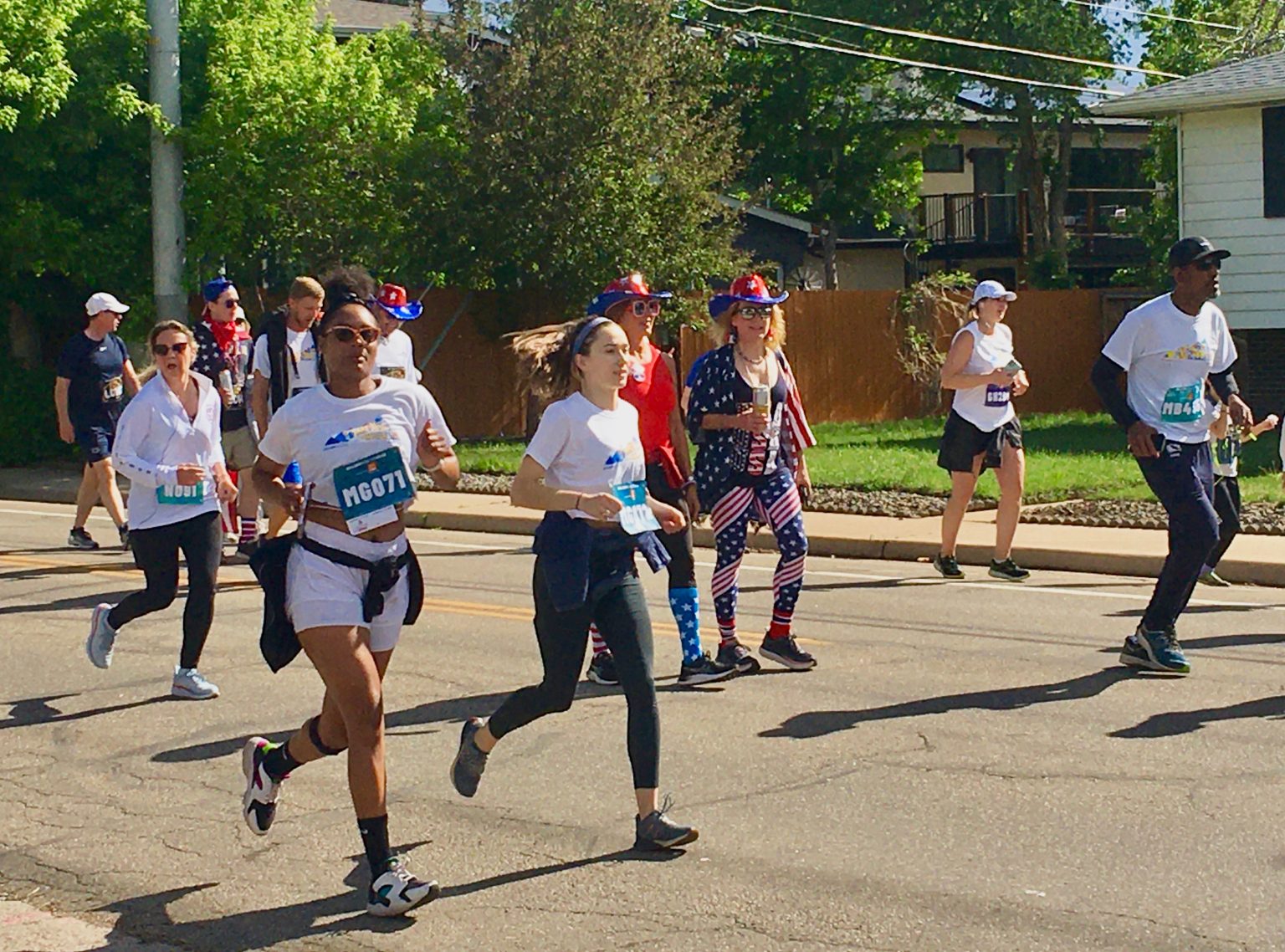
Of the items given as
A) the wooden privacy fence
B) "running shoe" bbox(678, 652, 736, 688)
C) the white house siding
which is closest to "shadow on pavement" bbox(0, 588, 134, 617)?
"running shoe" bbox(678, 652, 736, 688)

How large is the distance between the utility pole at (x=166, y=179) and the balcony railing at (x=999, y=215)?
2675cm

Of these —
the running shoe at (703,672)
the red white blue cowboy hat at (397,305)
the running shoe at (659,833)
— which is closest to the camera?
the running shoe at (659,833)

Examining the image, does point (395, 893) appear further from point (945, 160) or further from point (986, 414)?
point (945, 160)

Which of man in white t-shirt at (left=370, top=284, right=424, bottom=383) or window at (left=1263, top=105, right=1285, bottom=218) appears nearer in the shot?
man in white t-shirt at (left=370, top=284, right=424, bottom=383)

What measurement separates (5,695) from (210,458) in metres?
1.53

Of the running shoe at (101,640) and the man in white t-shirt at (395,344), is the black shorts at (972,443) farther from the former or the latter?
the running shoe at (101,640)

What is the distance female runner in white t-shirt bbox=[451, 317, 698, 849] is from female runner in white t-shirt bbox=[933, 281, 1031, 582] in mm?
5764

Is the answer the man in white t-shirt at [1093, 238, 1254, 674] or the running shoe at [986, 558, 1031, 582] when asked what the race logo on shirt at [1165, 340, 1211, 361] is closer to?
the man in white t-shirt at [1093, 238, 1254, 674]

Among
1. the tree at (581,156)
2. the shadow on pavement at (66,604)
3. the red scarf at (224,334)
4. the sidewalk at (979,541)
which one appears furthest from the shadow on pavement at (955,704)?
the tree at (581,156)

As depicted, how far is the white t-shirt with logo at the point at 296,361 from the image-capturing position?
1105cm

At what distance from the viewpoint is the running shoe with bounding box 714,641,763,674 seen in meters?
8.98

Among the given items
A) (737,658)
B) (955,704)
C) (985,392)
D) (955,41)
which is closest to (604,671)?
(737,658)

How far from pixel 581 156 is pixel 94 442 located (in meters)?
10.6

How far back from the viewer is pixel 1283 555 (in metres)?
12.6
